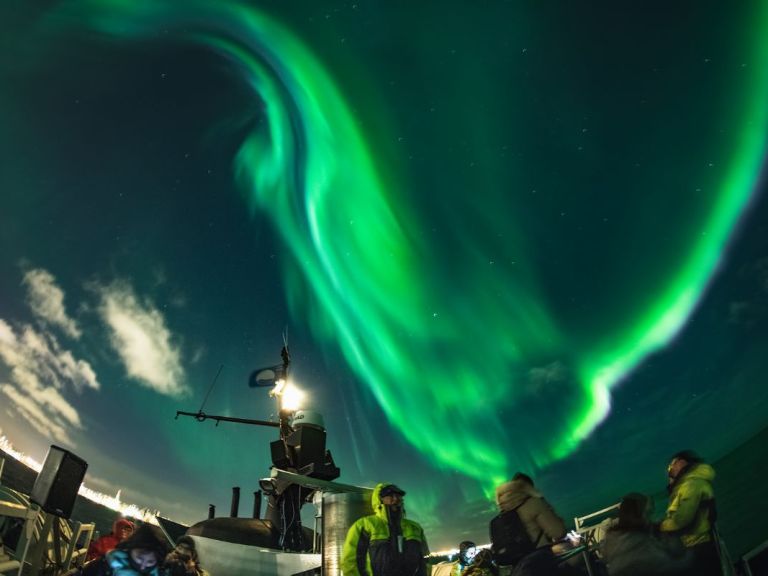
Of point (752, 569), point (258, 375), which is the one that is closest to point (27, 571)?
point (752, 569)

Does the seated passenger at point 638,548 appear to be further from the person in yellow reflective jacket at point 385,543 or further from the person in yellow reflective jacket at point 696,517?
the person in yellow reflective jacket at point 385,543

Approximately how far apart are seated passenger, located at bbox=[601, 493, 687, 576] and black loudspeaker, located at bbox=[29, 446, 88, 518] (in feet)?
36.0

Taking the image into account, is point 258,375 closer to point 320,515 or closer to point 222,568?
point 222,568

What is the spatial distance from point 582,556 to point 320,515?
28.7ft

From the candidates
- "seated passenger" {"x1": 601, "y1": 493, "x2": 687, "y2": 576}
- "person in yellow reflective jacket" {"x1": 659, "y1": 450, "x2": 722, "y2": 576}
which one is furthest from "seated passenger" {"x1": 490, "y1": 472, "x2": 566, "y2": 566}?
"person in yellow reflective jacket" {"x1": 659, "y1": 450, "x2": 722, "y2": 576}

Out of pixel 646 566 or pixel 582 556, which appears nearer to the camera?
pixel 646 566

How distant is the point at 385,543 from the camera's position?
6246 mm

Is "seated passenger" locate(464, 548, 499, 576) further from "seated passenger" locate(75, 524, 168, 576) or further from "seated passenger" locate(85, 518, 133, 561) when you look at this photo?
"seated passenger" locate(85, 518, 133, 561)

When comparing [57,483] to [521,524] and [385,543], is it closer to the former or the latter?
[385,543]

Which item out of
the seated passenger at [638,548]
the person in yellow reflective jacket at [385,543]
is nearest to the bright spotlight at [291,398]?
the person in yellow reflective jacket at [385,543]

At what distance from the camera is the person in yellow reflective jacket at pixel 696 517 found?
4.89 m

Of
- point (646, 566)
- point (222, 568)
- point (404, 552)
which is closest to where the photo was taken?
point (646, 566)

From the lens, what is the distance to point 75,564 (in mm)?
14328

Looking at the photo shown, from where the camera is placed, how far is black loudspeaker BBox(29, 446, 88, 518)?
9500 mm
